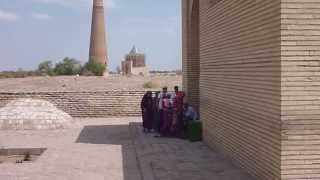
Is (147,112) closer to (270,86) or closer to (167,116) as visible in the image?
(167,116)

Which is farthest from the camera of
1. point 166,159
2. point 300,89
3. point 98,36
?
point 98,36

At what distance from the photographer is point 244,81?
9.83 meters

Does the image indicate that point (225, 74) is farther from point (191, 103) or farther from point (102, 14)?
point (102, 14)

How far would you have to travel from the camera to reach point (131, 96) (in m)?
24.0

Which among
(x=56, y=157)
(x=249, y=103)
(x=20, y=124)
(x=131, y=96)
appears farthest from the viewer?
(x=131, y=96)

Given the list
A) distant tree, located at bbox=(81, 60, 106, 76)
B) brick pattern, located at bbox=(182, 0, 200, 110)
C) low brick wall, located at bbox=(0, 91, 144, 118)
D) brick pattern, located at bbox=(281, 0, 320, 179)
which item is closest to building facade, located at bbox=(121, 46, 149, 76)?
distant tree, located at bbox=(81, 60, 106, 76)

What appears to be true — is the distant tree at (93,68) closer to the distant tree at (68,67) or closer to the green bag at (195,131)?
the distant tree at (68,67)

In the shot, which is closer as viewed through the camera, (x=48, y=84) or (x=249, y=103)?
(x=249, y=103)

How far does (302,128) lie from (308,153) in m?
0.33

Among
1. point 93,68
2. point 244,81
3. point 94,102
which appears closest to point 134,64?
point 93,68

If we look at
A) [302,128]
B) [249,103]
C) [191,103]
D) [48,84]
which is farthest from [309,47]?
[48,84]

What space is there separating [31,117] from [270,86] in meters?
12.9

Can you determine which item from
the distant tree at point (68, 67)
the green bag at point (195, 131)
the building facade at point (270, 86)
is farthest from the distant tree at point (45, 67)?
the building facade at point (270, 86)

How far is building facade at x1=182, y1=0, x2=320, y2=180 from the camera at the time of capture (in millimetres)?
7715
